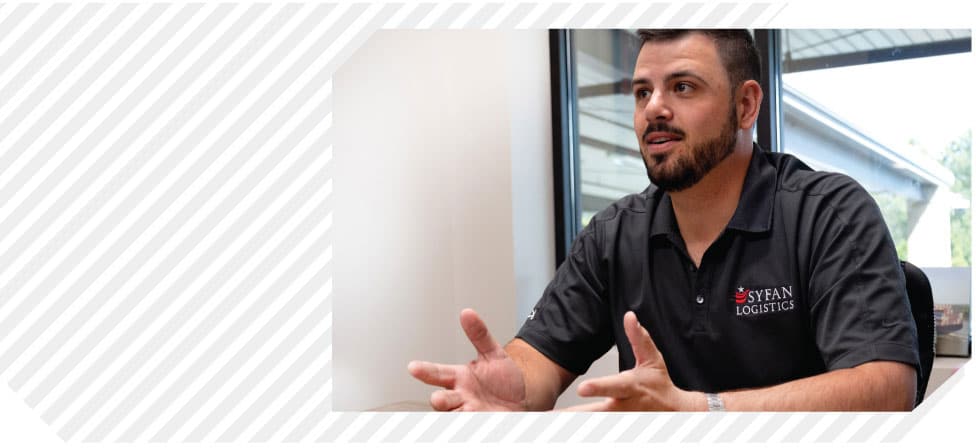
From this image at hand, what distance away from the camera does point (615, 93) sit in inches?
115

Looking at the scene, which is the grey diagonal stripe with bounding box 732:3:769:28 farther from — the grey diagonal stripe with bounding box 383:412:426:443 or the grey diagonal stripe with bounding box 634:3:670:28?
the grey diagonal stripe with bounding box 383:412:426:443

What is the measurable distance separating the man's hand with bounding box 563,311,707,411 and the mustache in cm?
47

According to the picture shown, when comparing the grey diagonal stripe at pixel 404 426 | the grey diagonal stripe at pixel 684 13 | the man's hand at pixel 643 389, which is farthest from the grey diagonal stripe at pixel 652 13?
the grey diagonal stripe at pixel 404 426

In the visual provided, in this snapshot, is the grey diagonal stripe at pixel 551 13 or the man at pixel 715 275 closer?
the man at pixel 715 275

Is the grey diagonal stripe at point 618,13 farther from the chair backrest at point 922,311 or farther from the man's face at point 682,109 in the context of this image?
the chair backrest at point 922,311

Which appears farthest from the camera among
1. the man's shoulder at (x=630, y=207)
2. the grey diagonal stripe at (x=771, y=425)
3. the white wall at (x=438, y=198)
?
the white wall at (x=438, y=198)

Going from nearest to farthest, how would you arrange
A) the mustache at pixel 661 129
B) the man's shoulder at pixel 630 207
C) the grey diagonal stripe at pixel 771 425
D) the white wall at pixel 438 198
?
1. the grey diagonal stripe at pixel 771 425
2. the mustache at pixel 661 129
3. the man's shoulder at pixel 630 207
4. the white wall at pixel 438 198

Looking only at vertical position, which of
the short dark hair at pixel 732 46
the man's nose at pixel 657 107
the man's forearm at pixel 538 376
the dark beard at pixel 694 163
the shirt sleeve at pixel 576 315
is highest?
the short dark hair at pixel 732 46

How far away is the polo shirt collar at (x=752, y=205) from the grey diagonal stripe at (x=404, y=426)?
2.06ft

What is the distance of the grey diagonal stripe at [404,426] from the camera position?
2.93ft

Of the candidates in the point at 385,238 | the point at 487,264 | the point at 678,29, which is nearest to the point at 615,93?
the point at 487,264

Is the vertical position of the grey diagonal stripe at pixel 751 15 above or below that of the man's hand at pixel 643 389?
above

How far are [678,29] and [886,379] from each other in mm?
630

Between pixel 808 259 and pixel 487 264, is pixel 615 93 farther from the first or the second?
pixel 808 259
